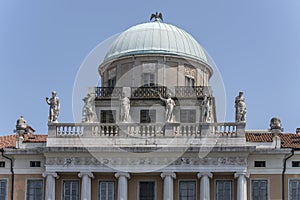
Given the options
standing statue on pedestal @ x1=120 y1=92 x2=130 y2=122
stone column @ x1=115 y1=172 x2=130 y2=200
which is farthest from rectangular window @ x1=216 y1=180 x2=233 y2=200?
standing statue on pedestal @ x1=120 y1=92 x2=130 y2=122

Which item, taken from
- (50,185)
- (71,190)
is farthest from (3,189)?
(71,190)

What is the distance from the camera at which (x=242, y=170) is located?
6247 centimetres

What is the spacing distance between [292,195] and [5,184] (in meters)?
16.6

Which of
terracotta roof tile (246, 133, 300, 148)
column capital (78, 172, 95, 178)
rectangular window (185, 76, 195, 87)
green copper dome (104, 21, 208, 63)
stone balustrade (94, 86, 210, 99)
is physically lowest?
column capital (78, 172, 95, 178)

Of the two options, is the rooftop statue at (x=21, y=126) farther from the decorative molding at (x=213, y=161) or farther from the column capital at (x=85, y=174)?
the decorative molding at (x=213, y=161)

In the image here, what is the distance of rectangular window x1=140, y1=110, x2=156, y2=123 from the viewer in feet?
217

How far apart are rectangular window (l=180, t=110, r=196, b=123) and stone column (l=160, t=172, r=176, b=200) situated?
15.3 feet

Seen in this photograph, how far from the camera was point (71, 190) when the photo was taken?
6334 centimetres

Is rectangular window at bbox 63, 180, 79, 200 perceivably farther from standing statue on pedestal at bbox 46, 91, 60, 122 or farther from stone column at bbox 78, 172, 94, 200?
standing statue on pedestal at bbox 46, 91, 60, 122

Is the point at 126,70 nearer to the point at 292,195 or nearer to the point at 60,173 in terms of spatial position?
the point at 60,173

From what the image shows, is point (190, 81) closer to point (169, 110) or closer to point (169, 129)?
point (169, 110)

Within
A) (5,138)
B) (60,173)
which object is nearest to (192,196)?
(60,173)

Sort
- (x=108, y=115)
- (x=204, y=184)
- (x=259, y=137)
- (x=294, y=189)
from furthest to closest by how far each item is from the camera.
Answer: (x=108, y=115) → (x=259, y=137) → (x=294, y=189) → (x=204, y=184)

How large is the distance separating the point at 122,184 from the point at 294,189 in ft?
32.4
